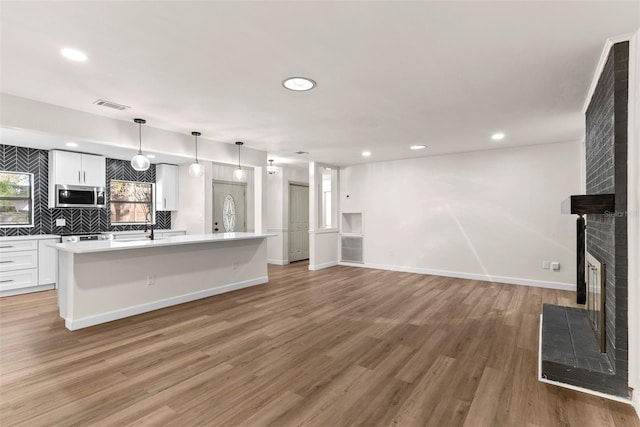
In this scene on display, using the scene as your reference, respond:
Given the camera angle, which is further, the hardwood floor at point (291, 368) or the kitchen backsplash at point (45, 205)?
the kitchen backsplash at point (45, 205)

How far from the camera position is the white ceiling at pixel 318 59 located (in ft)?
6.04

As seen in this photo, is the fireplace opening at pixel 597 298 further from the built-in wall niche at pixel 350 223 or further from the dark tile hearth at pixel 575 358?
the built-in wall niche at pixel 350 223

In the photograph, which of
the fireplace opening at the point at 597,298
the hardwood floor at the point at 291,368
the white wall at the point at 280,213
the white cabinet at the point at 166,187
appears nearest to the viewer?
the hardwood floor at the point at 291,368

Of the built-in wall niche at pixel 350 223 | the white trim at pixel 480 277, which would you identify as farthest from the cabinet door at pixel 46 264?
the white trim at pixel 480 277

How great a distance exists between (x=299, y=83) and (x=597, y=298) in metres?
3.07

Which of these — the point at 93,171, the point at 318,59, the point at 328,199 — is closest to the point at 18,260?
the point at 93,171

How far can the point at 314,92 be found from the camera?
3045 millimetres

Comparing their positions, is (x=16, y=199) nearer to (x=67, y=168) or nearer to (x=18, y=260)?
(x=67, y=168)

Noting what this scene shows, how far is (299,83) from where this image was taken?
2.83 metres

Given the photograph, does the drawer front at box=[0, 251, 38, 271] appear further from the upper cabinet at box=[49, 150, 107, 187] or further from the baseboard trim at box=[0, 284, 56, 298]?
the upper cabinet at box=[49, 150, 107, 187]

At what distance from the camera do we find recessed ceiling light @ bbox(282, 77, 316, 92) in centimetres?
275

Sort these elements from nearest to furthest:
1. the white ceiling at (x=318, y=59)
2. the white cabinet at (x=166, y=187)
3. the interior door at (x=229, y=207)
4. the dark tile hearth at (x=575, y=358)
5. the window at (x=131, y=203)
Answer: the white ceiling at (x=318, y=59) → the dark tile hearth at (x=575, y=358) → the window at (x=131, y=203) → the white cabinet at (x=166, y=187) → the interior door at (x=229, y=207)

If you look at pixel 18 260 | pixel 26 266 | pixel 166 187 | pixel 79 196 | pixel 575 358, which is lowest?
pixel 575 358

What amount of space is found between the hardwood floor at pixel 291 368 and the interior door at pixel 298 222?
394 centimetres
